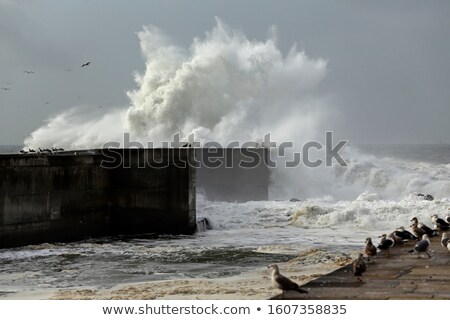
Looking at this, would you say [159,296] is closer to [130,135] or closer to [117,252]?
[117,252]

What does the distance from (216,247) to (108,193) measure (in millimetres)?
4545

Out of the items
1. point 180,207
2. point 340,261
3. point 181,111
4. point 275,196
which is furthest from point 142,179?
point 181,111

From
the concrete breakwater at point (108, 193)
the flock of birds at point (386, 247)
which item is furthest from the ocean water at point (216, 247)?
the flock of birds at point (386, 247)

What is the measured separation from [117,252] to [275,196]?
64.7ft

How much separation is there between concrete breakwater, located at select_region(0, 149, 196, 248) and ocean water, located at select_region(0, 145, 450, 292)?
23.1 inches

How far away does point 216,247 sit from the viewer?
17250 millimetres

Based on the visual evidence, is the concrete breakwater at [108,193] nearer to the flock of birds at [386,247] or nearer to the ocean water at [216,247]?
the ocean water at [216,247]

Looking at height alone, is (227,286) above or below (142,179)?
below

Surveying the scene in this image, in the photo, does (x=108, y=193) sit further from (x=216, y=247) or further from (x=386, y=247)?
(x=386, y=247)

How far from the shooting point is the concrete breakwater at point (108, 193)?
18.2 metres

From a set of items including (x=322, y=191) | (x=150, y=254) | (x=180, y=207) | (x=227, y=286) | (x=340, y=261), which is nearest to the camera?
(x=227, y=286)

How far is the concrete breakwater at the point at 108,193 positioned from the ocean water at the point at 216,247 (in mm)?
588

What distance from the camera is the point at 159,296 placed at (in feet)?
35.9

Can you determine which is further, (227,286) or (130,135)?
(130,135)
